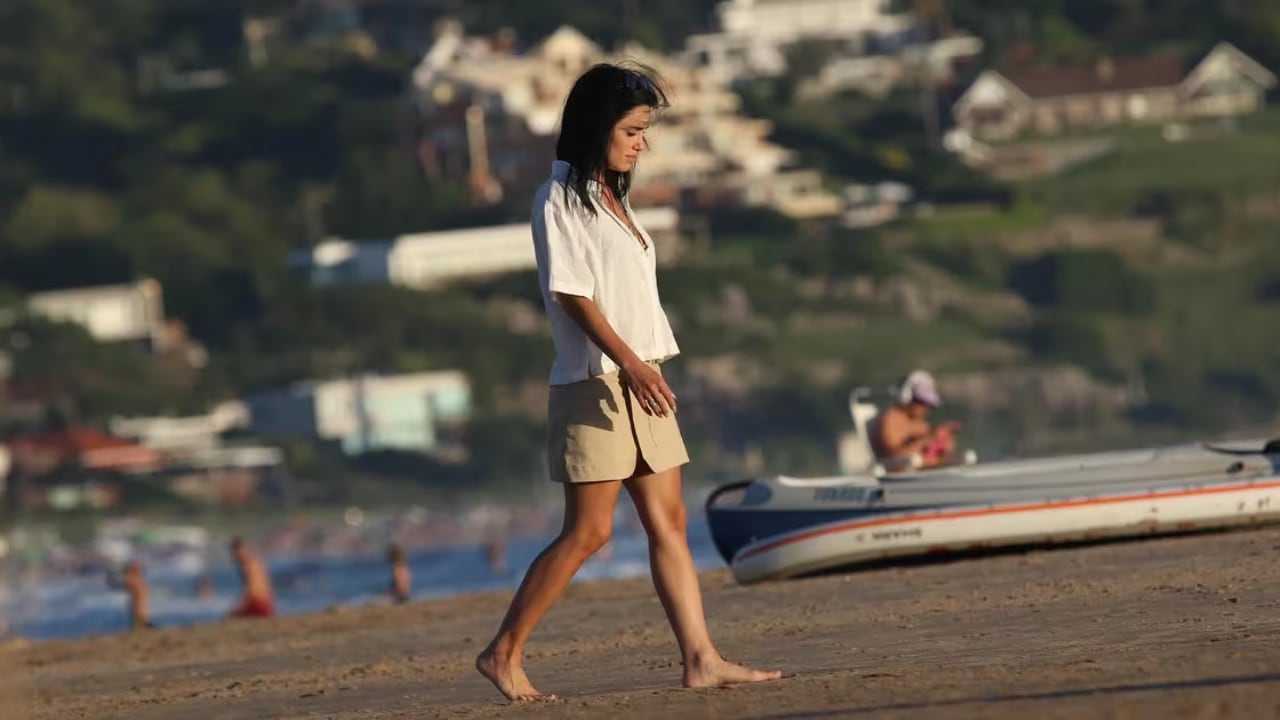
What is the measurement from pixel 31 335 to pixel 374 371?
7.81 m

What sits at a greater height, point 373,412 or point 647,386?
point 647,386

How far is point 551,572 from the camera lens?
22.8 feet

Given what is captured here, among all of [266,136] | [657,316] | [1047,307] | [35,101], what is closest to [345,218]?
[266,136]

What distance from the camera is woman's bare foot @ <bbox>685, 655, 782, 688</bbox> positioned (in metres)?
6.96

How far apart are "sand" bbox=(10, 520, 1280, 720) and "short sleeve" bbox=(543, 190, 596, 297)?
2.86ft

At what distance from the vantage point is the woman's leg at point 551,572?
22.5ft

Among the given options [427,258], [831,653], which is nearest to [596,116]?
[831,653]

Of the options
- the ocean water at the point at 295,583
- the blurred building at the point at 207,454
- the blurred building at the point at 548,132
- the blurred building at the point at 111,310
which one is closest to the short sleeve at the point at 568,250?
the ocean water at the point at 295,583

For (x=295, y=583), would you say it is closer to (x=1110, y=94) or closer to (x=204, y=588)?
(x=204, y=588)

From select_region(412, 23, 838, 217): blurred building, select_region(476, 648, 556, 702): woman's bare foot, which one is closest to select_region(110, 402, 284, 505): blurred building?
select_region(412, 23, 838, 217): blurred building

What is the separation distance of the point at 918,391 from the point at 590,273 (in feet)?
20.3

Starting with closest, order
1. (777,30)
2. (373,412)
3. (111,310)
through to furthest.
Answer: (373,412), (111,310), (777,30)

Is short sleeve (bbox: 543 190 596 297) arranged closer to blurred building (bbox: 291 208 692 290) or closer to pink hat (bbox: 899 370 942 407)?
pink hat (bbox: 899 370 942 407)

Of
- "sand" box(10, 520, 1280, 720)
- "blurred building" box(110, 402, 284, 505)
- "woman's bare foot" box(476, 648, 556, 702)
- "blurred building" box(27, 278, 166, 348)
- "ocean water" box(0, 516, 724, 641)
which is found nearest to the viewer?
"sand" box(10, 520, 1280, 720)
